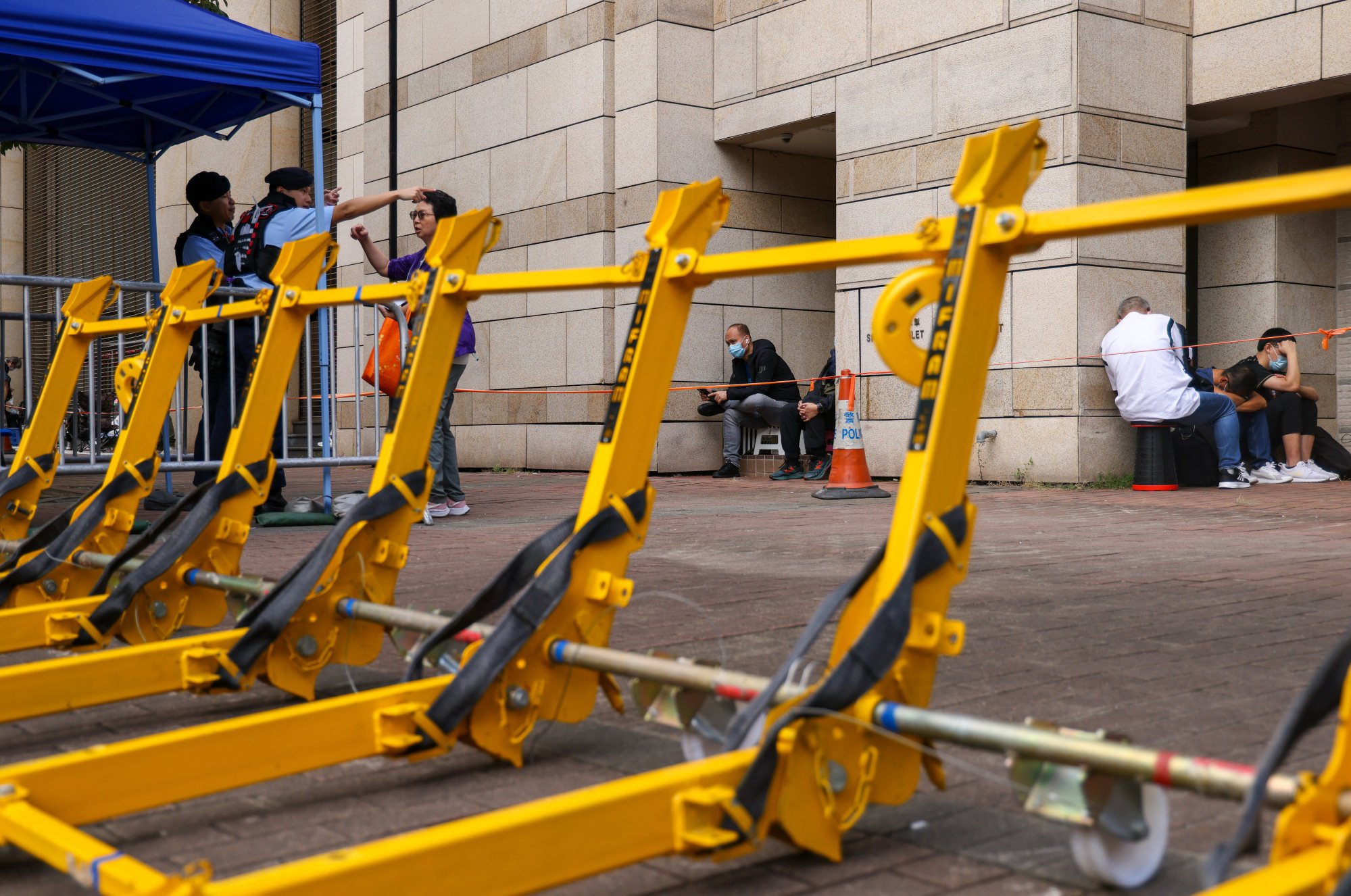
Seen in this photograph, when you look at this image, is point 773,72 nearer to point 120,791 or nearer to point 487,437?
point 487,437

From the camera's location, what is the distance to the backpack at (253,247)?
8250 millimetres

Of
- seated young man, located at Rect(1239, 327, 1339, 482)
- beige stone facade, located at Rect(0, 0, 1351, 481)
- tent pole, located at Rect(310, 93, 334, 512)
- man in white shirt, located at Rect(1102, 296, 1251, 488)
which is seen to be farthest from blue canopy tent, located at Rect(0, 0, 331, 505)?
seated young man, located at Rect(1239, 327, 1339, 482)

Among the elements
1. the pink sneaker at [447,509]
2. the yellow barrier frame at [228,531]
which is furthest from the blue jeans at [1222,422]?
the yellow barrier frame at [228,531]

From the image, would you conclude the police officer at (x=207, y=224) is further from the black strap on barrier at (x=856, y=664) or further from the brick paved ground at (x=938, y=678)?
the black strap on barrier at (x=856, y=664)

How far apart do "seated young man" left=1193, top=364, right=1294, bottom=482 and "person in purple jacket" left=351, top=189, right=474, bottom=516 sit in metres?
7.20

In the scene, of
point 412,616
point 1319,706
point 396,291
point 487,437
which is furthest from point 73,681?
point 487,437

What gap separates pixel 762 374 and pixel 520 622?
37.5ft

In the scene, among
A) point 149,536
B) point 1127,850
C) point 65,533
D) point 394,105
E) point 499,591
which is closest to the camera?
point 1127,850

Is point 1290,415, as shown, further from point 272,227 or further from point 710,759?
point 710,759

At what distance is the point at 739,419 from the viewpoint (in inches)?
574

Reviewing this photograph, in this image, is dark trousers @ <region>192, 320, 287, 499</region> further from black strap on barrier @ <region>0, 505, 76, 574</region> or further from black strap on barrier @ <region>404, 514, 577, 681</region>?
black strap on barrier @ <region>404, 514, 577, 681</region>

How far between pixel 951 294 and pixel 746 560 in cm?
439

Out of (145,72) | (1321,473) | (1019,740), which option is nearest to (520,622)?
(1019,740)

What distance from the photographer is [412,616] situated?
11.0ft
